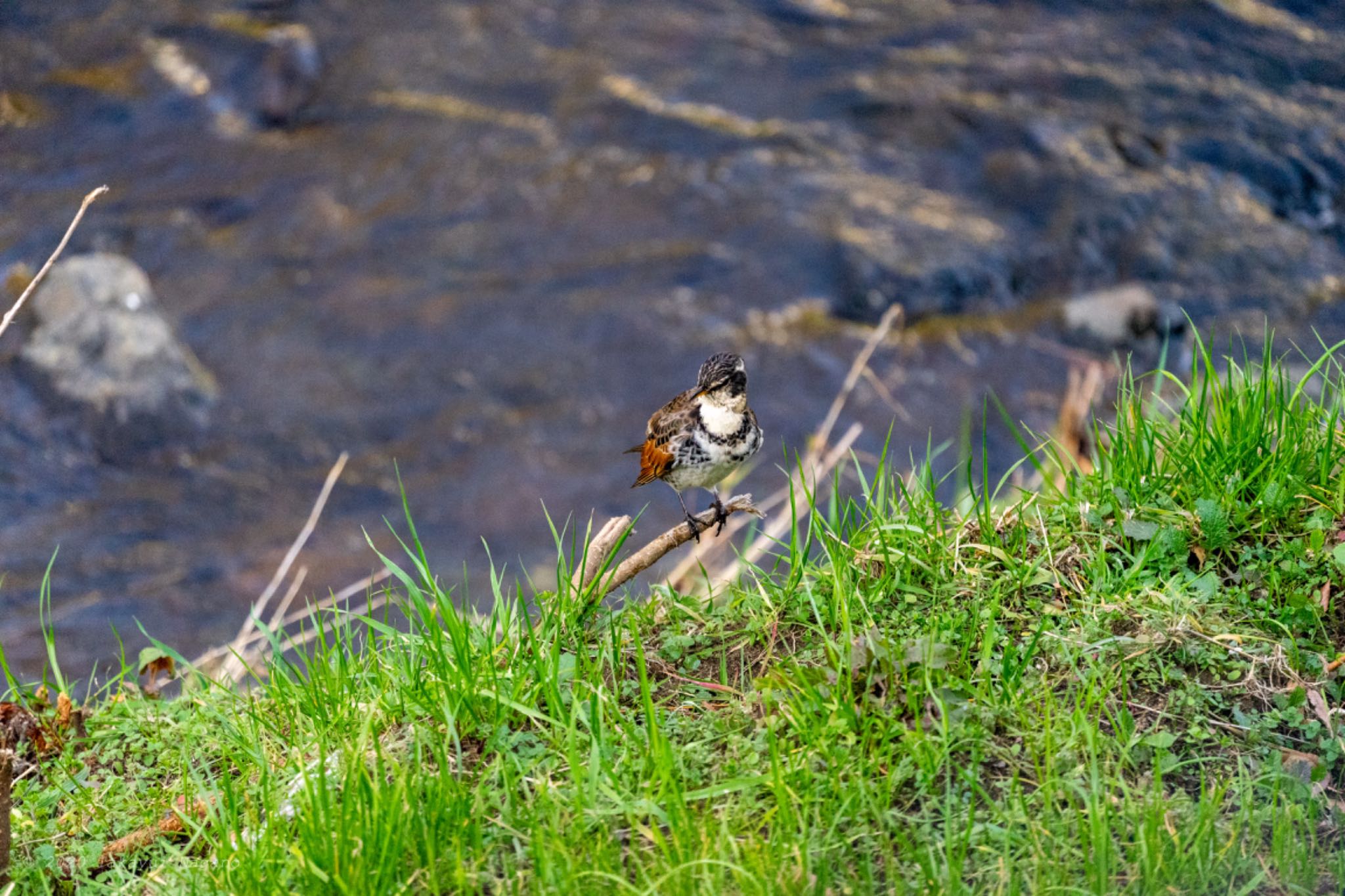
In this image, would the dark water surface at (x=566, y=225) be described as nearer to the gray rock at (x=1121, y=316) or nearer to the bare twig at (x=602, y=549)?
the gray rock at (x=1121, y=316)

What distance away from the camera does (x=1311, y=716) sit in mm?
3062

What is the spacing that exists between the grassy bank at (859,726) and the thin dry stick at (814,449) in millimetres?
491

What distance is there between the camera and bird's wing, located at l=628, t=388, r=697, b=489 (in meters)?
3.96

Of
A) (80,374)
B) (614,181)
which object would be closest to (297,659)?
(80,374)

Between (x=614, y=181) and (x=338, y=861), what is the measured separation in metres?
8.03

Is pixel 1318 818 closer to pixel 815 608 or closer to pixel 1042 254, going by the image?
pixel 815 608

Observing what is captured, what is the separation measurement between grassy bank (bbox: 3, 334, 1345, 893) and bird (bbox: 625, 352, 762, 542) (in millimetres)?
394

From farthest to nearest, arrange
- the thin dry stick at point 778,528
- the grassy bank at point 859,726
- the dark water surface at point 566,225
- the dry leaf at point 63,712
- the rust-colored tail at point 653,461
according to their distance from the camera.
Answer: the dark water surface at point 566,225 < the thin dry stick at point 778,528 < the rust-colored tail at point 653,461 < the dry leaf at point 63,712 < the grassy bank at point 859,726

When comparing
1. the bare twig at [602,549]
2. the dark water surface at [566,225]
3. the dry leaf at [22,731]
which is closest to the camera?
the dry leaf at [22,731]

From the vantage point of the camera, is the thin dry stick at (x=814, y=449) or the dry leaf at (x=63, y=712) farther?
the thin dry stick at (x=814, y=449)

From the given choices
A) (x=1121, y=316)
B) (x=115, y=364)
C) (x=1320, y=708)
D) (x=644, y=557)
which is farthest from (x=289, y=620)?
(x=1121, y=316)

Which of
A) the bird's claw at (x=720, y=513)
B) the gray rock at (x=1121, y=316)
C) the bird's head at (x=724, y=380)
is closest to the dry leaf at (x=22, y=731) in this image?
the bird's claw at (x=720, y=513)

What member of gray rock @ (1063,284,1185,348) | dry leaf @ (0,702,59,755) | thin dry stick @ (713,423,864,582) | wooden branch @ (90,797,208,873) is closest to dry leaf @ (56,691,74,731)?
dry leaf @ (0,702,59,755)

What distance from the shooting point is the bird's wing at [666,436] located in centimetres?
396
